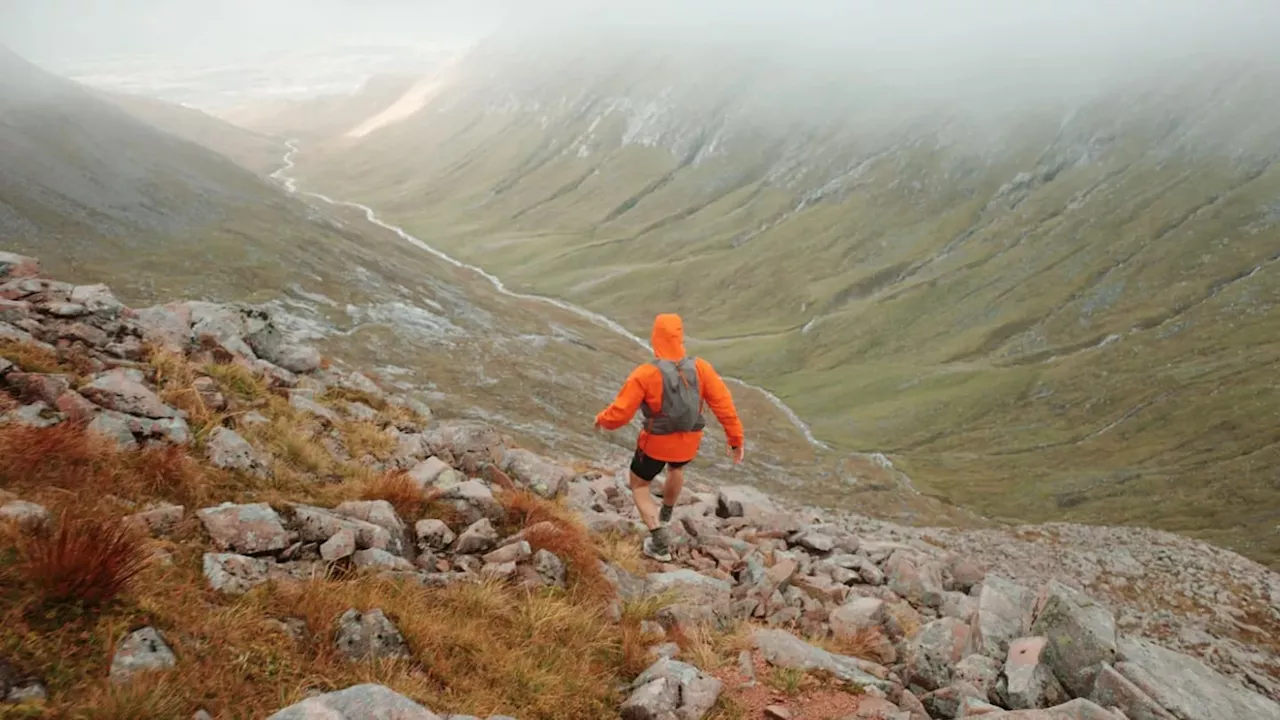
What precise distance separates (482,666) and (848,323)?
532 feet

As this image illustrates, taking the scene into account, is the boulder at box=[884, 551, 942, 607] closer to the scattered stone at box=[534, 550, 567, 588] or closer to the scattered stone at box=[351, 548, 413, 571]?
the scattered stone at box=[534, 550, 567, 588]

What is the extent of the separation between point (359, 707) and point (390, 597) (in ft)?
6.95

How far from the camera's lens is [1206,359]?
121 metres

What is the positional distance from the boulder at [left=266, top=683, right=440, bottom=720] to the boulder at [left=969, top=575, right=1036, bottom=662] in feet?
31.6

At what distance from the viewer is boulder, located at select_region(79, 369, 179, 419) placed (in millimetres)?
10062

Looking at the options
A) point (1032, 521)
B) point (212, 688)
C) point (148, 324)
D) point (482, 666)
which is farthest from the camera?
point (1032, 521)

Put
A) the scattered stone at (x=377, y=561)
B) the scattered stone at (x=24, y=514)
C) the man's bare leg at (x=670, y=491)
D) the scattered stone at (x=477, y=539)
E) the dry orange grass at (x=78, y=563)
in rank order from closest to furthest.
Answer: the dry orange grass at (x=78, y=563)
the scattered stone at (x=24, y=514)
the scattered stone at (x=377, y=561)
the scattered stone at (x=477, y=539)
the man's bare leg at (x=670, y=491)

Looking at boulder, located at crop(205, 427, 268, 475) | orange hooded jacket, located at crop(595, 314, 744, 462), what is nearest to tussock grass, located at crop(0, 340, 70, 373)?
boulder, located at crop(205, 427, 268, 475)

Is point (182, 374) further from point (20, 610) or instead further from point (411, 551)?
point (20, 610)

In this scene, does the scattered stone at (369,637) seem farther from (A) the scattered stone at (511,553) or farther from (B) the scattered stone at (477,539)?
(B) the scattered stone at (477,539)

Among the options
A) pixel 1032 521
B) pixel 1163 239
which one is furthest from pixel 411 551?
pixel 1163 239

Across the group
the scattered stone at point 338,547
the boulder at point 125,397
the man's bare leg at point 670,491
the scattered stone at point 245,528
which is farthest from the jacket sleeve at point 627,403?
the boulder at point 125,397

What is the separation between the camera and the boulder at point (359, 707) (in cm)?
549

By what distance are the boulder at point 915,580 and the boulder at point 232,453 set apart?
14.6m
